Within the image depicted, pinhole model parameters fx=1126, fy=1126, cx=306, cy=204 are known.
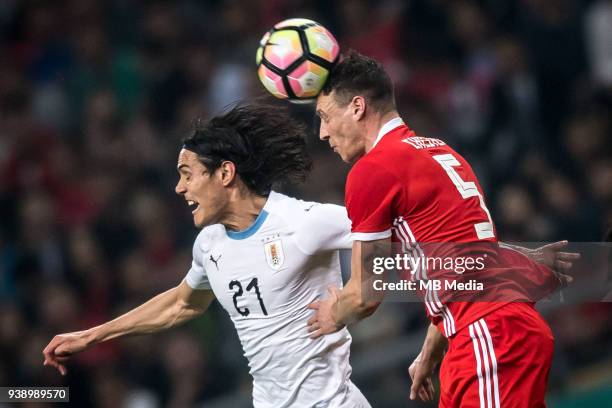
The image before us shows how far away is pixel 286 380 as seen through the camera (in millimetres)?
4645

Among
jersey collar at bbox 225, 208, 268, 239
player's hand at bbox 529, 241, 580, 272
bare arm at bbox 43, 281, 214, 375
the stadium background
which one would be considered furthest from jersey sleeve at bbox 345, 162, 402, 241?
the stadium background

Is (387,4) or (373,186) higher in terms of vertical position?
(387,4)

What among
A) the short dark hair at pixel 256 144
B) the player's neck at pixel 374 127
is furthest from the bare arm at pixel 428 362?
the short dark hair at pixel 256 144

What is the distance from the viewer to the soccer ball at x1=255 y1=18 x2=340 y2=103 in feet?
15.8

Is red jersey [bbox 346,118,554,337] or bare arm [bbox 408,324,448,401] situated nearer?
red jersey [bbox 346,118,554,337]

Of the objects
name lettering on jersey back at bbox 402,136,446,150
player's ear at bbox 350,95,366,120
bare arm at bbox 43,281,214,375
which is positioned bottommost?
bare arm at bbox 43,281,214,375

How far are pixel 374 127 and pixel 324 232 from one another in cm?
49

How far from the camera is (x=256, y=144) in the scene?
4.80 m

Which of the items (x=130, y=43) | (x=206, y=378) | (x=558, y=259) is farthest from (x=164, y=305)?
(x=130, y=43)

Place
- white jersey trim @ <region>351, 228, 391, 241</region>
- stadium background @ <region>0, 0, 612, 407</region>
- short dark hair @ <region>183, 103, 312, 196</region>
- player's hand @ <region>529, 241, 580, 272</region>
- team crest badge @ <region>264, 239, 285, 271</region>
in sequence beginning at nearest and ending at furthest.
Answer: white jersey trim @ <region>351, 228, 391, 241</region>
player's hand @ <region>529, 241, 580, 272</region>
team crest badge @ <region>264, 239, 285, 271</region>
short dark hair @ <region>183, 103, 312, 196</region>
stadium background @ <region>0, 0, 612, 407</region>

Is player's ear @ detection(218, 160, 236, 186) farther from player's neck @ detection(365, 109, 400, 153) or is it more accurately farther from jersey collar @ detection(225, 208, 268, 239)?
player's neck @ detection(365, 109, 400, 153)

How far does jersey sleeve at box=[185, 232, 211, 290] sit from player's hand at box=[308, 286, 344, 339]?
1.98ft

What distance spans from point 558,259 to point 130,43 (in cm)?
677

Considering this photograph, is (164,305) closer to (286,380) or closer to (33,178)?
(286,380)
